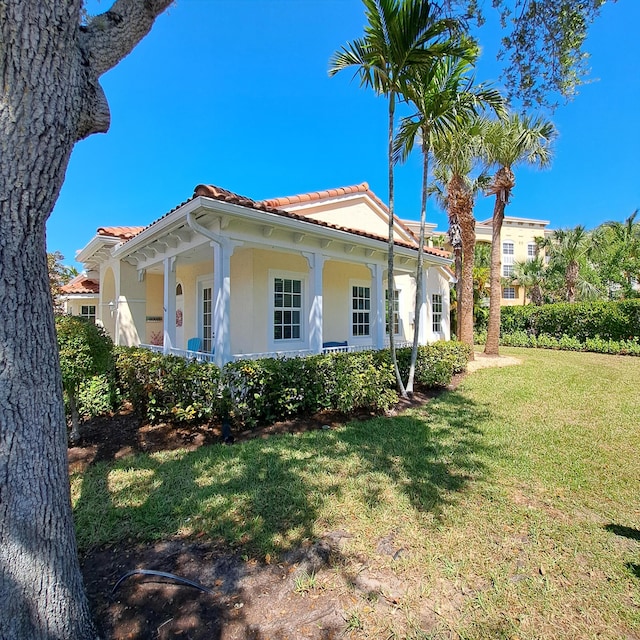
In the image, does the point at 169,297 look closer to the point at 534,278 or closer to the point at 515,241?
the point at 534,278

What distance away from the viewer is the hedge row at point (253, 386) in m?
5.51

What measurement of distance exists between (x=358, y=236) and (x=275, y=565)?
22.0ft

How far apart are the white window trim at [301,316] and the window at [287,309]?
2.8 inches

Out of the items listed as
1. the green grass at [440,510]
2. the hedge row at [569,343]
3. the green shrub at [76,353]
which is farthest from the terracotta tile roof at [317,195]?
the hedge row at [569,343]

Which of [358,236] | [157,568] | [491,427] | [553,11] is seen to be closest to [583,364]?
[491,427]

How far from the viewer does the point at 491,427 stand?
223 inches

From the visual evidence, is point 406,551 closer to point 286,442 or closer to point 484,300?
point 286,442

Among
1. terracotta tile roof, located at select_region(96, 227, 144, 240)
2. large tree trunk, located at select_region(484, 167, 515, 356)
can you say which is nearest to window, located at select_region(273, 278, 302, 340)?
terracotta tile roof, located at select_region(96, 227, 144, 240)

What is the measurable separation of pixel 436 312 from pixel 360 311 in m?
5.15

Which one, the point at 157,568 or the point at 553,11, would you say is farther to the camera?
the point at 553,11

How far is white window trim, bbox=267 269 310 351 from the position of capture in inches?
336

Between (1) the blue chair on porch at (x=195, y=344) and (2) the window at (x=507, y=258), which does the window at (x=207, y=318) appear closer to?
(1) the blue chair on porch at (x=195, y=344)

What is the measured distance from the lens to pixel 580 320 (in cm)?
1571

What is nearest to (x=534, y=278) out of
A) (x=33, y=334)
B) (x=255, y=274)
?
(x=255, y=274)
